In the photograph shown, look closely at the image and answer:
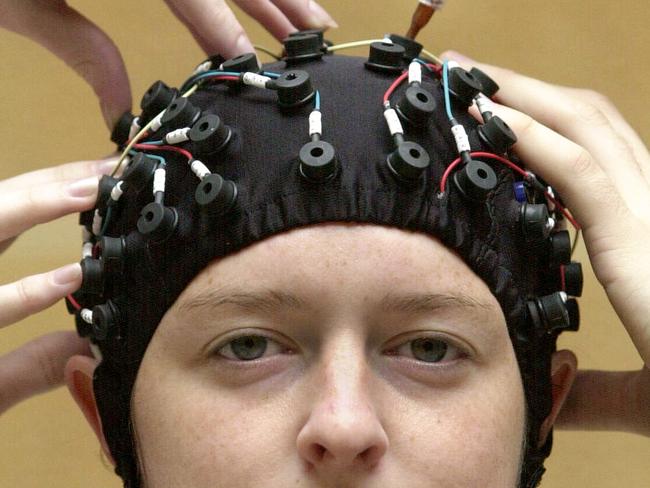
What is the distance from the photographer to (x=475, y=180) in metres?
1.19

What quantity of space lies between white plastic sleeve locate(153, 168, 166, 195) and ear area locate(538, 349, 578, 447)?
2.04 feet

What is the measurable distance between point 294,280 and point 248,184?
0.14 meters

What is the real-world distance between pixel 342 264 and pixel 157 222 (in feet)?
0.78

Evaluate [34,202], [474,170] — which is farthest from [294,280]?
[34,202]

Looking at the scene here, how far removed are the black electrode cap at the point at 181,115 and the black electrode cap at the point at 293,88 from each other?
4.6 inches

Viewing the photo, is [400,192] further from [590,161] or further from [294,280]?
[590,161]

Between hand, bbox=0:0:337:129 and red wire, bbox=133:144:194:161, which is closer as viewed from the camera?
red wire, bbox=133:144:194:161

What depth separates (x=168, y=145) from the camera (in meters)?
1.28

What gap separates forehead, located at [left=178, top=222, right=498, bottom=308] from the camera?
3.75 feet

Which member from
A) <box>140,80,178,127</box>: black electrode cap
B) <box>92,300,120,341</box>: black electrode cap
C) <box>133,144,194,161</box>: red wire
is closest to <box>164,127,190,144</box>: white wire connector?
<box>133,144,194,161</box>: red wire

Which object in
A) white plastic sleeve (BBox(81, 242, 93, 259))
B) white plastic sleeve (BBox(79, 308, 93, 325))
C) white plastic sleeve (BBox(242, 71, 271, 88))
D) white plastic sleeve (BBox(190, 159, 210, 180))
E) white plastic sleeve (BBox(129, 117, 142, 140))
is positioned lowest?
white plastic sleeve (BBox(79, 308, 93, 325))

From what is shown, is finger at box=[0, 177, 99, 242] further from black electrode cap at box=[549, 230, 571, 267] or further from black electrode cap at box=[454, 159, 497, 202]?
black electrode cap at box=[549, 230, 571, 267]

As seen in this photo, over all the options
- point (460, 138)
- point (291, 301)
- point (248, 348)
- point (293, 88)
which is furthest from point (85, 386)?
point (460, 138)

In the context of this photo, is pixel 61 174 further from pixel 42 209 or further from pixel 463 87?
pixel 463 87
